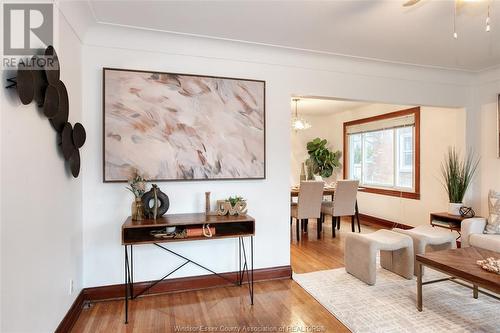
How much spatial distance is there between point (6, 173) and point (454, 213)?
15.1ft

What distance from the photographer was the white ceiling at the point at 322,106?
559 centimetres

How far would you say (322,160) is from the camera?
6656 mm

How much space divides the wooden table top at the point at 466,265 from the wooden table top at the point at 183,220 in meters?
1.51

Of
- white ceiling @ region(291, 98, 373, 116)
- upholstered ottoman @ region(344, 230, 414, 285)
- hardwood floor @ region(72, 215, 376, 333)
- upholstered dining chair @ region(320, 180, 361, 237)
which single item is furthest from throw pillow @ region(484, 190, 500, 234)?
white ceiling @ region(291, 98, 373, 116)

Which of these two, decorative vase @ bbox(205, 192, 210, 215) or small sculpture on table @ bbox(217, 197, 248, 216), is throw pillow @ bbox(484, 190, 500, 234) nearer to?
small sculpture on table @ bbox(217, 197, 248, 216)

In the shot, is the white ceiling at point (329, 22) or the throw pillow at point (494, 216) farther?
the throw pillow at point (494, 216)

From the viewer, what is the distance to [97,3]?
2191mm

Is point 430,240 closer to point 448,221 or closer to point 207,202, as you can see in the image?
point 448,221

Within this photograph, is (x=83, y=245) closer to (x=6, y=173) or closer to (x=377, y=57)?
(x=6, y=173)

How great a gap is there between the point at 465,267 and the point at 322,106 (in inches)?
173

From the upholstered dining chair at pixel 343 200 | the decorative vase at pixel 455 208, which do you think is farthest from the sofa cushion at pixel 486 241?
the upholstered dining chair at pixel 343 200

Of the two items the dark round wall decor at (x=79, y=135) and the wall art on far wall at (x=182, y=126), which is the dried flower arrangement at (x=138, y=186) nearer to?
the wall art on far wall at (x=182, y=126)

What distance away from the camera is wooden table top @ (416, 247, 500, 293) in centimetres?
193

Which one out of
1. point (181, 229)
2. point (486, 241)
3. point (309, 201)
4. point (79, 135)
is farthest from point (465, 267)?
point (79, 135)
